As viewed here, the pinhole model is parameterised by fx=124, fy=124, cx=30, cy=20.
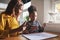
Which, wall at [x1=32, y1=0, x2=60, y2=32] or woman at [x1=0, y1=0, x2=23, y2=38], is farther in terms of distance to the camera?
wall at [x1=32, y1=0, x2=60, y2=32]

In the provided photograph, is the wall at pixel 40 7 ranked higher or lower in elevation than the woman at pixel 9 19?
higher

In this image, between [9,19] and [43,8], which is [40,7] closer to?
[43,8]

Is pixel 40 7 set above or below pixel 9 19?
above

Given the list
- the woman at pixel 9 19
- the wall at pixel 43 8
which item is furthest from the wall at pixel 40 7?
the woman at pixel 9 19

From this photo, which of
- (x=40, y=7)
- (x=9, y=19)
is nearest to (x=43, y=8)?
(x=40, y=7)

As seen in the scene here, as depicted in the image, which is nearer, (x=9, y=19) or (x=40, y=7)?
(x=9, y=19)

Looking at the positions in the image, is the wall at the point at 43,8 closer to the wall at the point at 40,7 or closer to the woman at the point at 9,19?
the wall at the point at 40,7

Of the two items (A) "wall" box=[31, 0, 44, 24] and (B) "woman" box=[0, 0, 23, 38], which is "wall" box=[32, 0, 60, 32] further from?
(B) "woman" box=[0, 0, 23, 38]

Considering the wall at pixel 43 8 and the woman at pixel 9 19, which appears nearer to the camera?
the woman at pixel 9 19

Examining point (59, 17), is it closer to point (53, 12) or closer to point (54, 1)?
point (53, 12)

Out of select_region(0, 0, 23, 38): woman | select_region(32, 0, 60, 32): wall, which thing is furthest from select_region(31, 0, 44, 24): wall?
select_region(0, 0, 23, 38): woman

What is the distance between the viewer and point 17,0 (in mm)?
1312

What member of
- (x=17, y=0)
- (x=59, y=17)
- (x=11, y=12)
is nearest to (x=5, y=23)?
(x=11, y=12)

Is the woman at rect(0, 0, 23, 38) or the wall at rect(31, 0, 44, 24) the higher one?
the wall at rect(31, 0, 44, 24)
